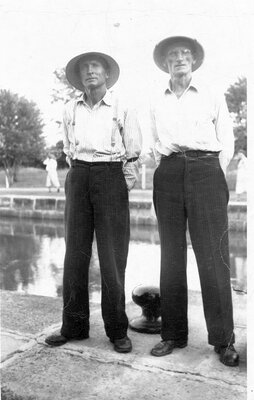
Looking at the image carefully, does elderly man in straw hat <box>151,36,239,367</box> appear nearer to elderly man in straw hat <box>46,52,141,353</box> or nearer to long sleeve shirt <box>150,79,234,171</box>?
long sleeve shirt <box>150,79,234,171</box>

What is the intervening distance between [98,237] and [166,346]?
826 mm

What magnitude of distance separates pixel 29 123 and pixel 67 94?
48.5 ft

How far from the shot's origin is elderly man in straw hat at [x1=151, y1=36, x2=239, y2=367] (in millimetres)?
3166

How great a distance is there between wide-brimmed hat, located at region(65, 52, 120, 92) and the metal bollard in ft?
4.89

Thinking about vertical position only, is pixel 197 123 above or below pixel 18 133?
below

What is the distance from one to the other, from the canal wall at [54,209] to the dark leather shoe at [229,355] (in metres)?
9.78

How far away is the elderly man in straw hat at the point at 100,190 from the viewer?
3.36 metres

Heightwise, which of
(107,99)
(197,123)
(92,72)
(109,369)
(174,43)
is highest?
(174,43)

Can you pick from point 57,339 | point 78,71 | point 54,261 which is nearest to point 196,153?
point 78,71

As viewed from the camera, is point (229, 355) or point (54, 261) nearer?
point (229, 355)

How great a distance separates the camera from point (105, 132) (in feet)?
11.0

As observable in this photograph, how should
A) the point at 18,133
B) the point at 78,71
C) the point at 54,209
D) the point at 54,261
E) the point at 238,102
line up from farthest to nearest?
the point at 18,133, the point at 238,102, the point at 54,209, the point at 54,261, the point at 78,71

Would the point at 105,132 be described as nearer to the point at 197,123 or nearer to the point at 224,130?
the point at 197,123

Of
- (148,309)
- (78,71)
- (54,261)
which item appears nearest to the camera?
(78,71)
